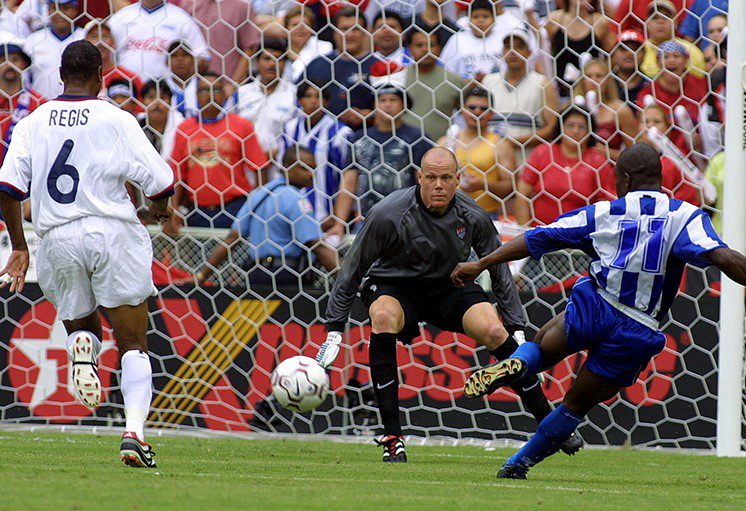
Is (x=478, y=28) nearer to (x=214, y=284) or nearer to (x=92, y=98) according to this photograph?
(x=214, y=284)

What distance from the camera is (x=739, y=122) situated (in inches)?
337

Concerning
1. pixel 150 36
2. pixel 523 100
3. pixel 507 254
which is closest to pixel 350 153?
pixel 523 100

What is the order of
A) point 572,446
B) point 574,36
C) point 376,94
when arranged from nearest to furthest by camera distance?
point 572,446
point 574,36
point 376,94

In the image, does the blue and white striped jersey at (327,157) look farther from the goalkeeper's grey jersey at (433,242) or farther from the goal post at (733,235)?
the goal post at (733,235)

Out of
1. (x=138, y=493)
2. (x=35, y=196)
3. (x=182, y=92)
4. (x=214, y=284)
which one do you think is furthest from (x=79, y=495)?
(x=182, y=92)

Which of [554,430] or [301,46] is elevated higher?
[301,46]

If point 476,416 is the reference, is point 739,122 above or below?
above

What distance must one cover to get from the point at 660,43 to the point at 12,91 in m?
5.16

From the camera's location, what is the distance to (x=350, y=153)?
32.8 feet

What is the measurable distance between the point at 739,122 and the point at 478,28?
2.34 meters

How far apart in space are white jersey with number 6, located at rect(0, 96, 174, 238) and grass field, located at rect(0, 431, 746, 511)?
1287 mm

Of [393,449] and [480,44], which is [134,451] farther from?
[480,44]

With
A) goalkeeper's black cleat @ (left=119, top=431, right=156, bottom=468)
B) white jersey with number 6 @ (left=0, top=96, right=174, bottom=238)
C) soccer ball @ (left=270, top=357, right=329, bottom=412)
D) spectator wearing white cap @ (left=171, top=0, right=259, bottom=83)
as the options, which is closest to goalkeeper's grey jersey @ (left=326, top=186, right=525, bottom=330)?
soccer ball @ (left=270, top=357, right=329, bottom=412)

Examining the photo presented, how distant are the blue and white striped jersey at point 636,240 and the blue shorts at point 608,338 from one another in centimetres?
8
